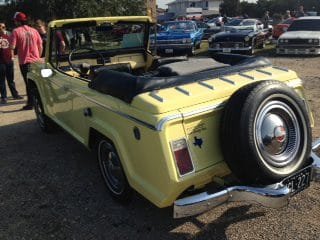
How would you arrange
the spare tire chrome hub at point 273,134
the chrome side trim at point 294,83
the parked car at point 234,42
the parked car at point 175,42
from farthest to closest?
the parked car at point 175,42 → the parked car at point 234,42 → the chrome side trim at point 294,83 → the spare tire chrome hub at point 273,134

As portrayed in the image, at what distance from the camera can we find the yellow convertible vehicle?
2783 millimetres

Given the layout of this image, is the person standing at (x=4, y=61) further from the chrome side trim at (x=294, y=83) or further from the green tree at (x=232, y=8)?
the green tree at (x=232, y=8)

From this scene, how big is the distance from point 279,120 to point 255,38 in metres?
12.9

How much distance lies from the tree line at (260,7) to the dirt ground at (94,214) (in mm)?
65441

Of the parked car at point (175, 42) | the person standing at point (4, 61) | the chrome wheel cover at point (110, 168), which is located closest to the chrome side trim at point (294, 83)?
the chrome wheel cover at point (110, 168)

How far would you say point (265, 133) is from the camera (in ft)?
9.75

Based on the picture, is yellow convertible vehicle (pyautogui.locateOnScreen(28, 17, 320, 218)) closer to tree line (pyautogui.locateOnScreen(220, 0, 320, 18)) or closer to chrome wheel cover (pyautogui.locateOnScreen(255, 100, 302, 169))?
chrome wheel cover (pyautogui.locateOnScreen(255, 100, 302, 169))

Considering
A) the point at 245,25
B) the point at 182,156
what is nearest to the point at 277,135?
the point at 182,156

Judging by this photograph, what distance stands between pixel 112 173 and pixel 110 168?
53mm

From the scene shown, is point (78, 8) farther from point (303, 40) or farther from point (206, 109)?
point (206, 109)

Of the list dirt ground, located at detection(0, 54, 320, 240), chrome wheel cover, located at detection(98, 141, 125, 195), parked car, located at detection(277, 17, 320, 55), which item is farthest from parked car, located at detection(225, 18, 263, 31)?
chrome wheel cover, located at detection(98, 141, 125, 195)

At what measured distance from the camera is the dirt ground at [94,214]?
10.7 ft

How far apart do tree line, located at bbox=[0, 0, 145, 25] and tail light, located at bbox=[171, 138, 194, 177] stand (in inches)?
850

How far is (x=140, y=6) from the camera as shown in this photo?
25.9m
